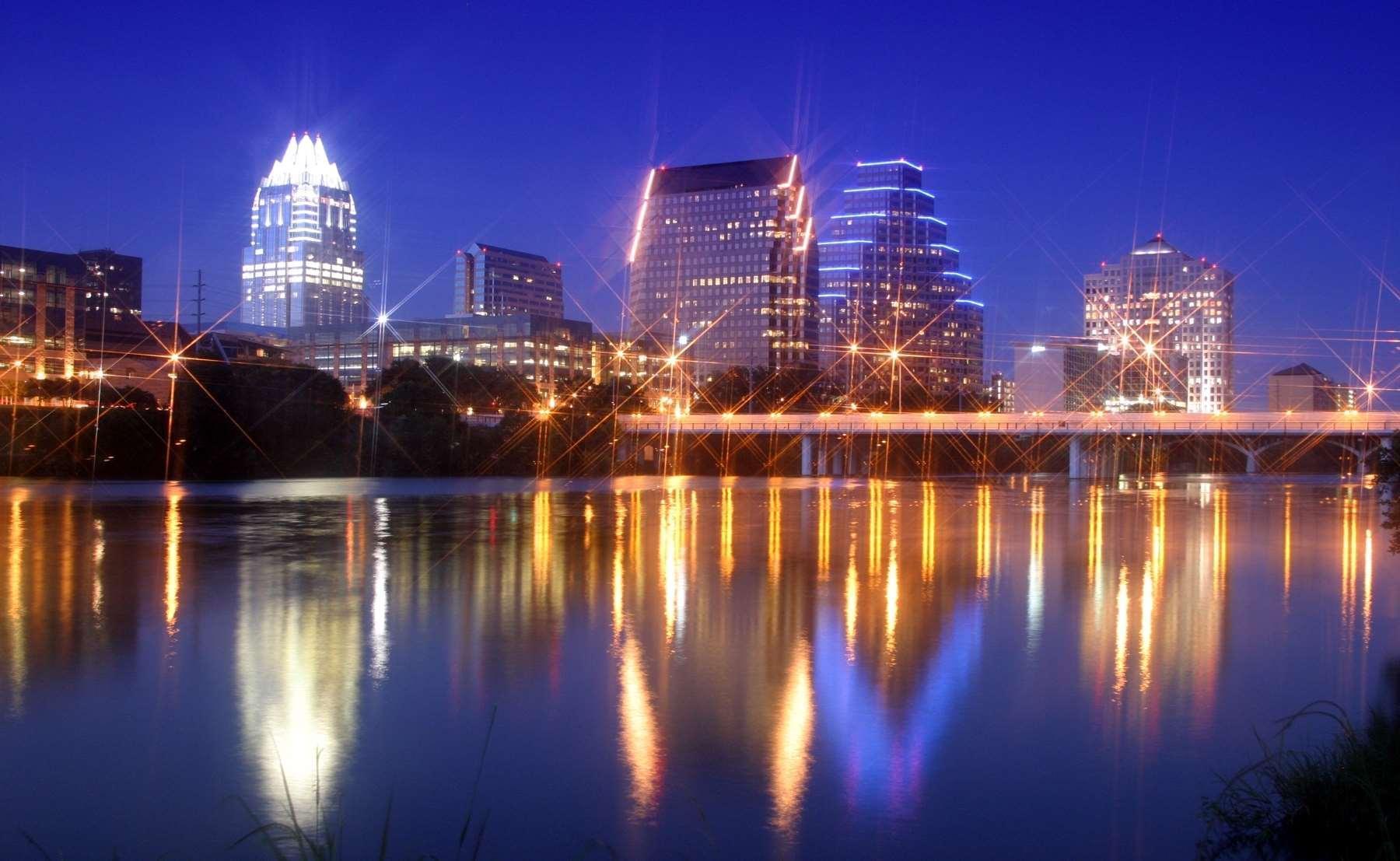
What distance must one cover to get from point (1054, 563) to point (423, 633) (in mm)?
12334

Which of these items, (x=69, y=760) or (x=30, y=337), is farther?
(x=30, y=337)

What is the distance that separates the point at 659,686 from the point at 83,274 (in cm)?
11822

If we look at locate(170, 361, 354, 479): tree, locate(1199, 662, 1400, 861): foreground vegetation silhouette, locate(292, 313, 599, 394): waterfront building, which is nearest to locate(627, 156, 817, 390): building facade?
locate(292, 313, 599, 394): waterfront building

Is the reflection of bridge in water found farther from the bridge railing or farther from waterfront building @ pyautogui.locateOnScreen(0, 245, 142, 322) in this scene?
waterfront building @ pyautogui.locateOnScreen(0, 245, 142, 322)

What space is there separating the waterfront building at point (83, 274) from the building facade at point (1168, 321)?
354 ft

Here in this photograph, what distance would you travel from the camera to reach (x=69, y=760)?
8594mm

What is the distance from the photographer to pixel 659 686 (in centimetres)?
1102

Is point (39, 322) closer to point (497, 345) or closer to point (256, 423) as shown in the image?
point (497, 345)

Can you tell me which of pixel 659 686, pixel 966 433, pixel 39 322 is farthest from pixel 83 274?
pixel 659 686

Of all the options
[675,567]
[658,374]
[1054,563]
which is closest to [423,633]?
[675,567]

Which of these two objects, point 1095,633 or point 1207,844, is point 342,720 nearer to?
point 1207,844

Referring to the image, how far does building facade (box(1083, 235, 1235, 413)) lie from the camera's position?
498 feet

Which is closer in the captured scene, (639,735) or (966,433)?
(639,735)

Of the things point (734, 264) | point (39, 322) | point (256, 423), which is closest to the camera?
point (256, 423)
